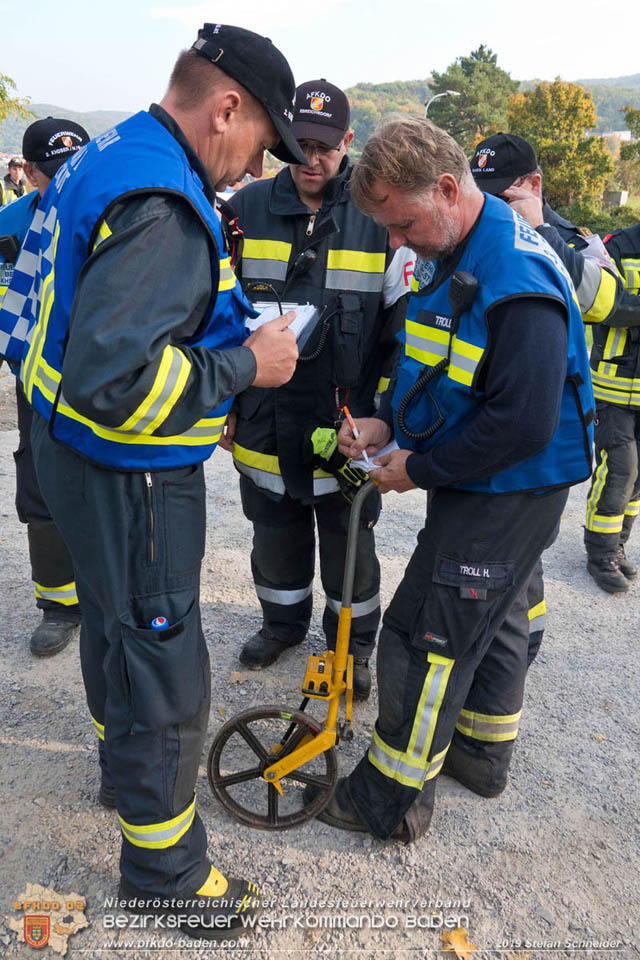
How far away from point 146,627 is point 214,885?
1.01 metres

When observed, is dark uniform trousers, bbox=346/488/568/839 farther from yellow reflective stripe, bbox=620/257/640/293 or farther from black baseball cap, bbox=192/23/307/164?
yellow reflective stripe, bbox=620/257/640/293

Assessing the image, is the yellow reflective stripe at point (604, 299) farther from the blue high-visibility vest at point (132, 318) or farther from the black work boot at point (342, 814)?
the black work boot at point (342, 814)

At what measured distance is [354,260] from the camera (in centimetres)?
296

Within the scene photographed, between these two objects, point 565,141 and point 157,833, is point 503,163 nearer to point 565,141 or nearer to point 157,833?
point 157,833

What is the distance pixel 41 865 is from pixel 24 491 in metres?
1.81

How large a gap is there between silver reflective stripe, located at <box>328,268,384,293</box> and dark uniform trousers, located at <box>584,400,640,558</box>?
91.0 inches

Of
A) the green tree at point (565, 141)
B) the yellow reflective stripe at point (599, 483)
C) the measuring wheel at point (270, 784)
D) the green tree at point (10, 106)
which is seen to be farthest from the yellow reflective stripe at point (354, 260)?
the green tree at point (565, 141)

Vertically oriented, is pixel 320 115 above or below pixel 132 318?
above

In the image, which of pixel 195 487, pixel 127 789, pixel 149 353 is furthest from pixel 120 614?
pixel 149 353

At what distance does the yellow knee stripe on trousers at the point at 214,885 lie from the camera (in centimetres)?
226

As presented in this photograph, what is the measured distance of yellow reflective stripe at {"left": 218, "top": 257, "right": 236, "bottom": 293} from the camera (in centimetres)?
182

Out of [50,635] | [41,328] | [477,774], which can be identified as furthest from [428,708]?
[50,635]

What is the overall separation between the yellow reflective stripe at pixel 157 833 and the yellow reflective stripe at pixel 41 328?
1351 mm

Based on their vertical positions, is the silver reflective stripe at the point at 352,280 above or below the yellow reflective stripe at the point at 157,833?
above
